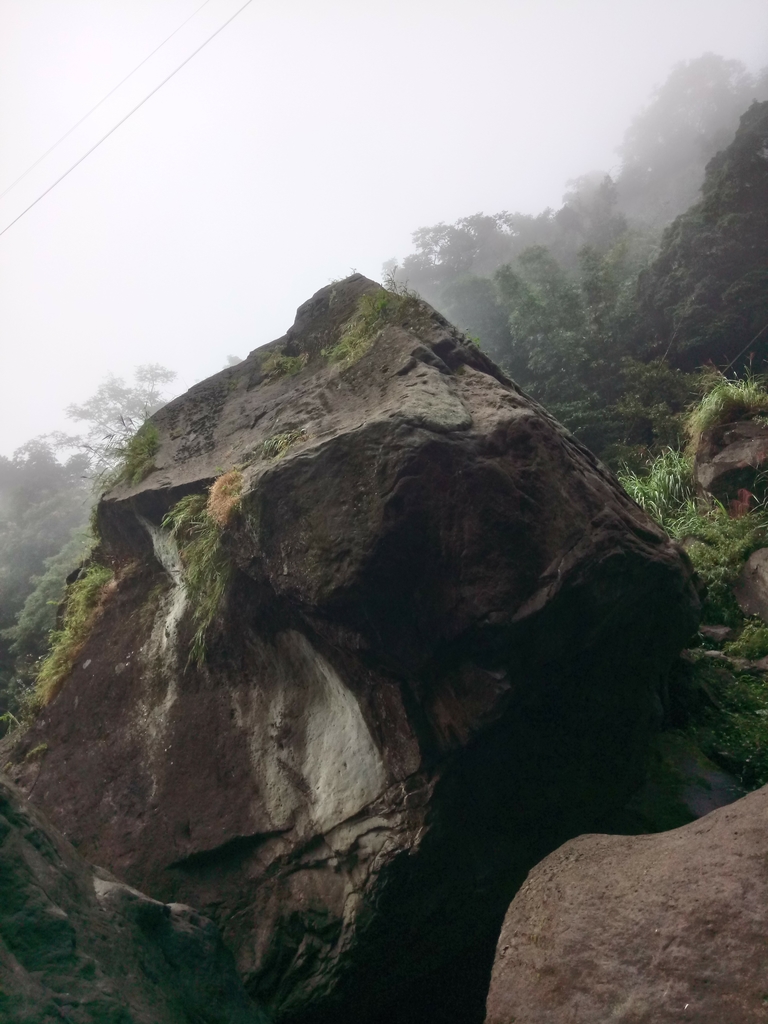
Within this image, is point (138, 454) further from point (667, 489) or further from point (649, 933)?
point (667, 489)

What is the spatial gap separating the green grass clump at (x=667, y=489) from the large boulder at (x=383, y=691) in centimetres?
529

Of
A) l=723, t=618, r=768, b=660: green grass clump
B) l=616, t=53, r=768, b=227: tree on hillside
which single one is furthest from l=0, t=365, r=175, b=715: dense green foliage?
l=616, t=53, r=768, b=227: tree on hillside

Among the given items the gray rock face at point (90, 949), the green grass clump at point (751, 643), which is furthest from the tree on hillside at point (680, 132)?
the gray rock face at point (90, 949)

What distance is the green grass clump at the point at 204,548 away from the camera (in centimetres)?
440

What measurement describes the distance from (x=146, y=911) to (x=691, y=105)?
3588 centimetres

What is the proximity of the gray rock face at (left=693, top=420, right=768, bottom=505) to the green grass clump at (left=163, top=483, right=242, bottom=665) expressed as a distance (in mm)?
7081

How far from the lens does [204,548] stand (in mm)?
4594

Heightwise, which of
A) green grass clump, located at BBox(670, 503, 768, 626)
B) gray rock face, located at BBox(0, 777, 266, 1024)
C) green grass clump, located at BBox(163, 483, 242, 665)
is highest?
green grass clump, located at BBox(163, 483, 242, 665)

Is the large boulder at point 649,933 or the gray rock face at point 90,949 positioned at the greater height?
the gray rock face at point 90,949

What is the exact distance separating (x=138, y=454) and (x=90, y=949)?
418cm

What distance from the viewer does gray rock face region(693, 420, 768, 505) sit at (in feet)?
28.7

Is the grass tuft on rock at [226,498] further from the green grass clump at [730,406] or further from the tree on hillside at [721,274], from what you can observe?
the tree on hillside at [721,274]

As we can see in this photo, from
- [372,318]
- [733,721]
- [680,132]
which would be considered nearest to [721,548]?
[733,721]

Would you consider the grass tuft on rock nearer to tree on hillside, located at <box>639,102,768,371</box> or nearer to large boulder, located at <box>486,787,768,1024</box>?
large boulder, located at <box>486,787,768,1024</box>
